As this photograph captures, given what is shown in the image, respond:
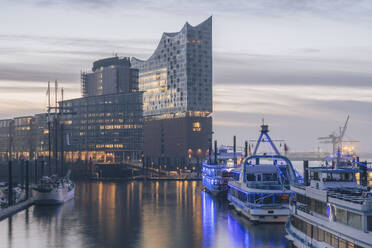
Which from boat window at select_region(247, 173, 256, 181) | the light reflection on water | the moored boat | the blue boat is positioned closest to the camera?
the moored boat

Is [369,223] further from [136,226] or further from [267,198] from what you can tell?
[136,226]

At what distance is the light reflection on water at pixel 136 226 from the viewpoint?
190 ft

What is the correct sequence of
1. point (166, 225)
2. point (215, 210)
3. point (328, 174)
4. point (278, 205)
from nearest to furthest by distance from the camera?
point (328, 174) → point (278, 205) → point (166, 225) → point (215, 210)

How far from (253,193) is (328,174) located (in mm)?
22031

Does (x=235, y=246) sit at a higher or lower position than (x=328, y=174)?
lower

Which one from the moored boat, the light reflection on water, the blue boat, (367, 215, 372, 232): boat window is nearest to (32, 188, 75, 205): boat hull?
the light reflection on water

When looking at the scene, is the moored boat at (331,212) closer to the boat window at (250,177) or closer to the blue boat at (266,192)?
the blue boat at (266,192)

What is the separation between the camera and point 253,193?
219 feet

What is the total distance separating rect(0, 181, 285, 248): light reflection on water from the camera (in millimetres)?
57938

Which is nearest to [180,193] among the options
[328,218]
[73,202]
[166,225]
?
[73,202]

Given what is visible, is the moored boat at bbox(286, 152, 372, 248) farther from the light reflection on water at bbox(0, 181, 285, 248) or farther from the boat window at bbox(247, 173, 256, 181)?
the boat window at bbox(247, 173, 256, 181)

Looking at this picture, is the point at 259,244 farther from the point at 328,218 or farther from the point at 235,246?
the point at 328,218

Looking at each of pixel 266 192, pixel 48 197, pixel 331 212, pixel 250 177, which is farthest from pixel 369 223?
pixel 48 197

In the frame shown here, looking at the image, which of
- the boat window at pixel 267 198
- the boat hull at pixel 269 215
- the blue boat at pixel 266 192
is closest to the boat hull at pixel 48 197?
the blue boat at pixel 266 192
